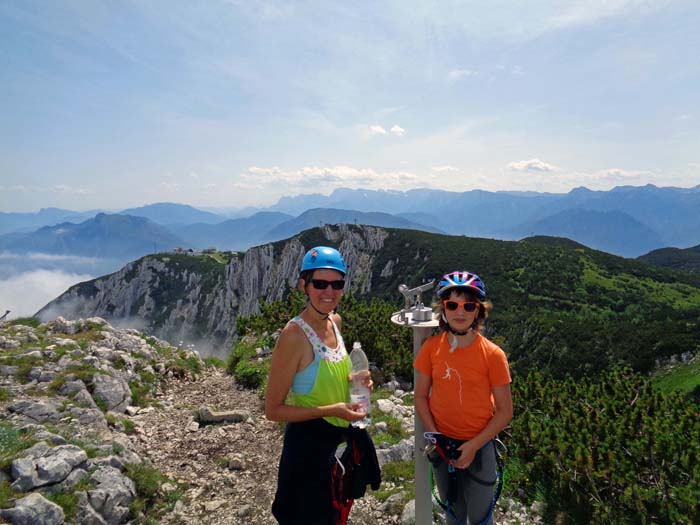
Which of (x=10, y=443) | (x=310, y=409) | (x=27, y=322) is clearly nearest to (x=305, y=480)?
(x=310, y=409)

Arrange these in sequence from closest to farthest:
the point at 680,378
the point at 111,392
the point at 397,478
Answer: the point at 397,478 → the point at 111,392 → the point at 680,378

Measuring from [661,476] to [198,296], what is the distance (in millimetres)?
127942

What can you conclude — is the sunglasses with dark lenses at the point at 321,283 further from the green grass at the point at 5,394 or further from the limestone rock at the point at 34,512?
the green grass at the point at 5,394

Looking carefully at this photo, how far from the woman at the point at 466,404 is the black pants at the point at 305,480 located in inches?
44.6

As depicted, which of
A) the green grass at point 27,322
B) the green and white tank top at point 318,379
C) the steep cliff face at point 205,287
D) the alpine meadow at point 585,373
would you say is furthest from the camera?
the steep cliff face at point 205,287

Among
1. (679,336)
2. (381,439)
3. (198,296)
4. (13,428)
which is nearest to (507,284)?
(679,336)

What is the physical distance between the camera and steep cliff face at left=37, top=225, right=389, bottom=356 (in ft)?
327

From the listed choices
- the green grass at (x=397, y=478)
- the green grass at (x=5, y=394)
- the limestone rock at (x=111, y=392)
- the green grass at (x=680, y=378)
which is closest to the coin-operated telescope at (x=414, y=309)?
the green grass at (x=397, y=478)

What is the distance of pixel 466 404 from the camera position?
375 cm

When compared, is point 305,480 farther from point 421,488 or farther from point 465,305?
point 465,305

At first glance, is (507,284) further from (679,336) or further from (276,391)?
(276,391)

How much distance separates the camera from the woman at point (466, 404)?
366 centimetres

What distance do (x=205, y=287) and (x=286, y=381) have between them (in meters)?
129

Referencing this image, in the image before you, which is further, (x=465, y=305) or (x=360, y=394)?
(x=465, y=305)
